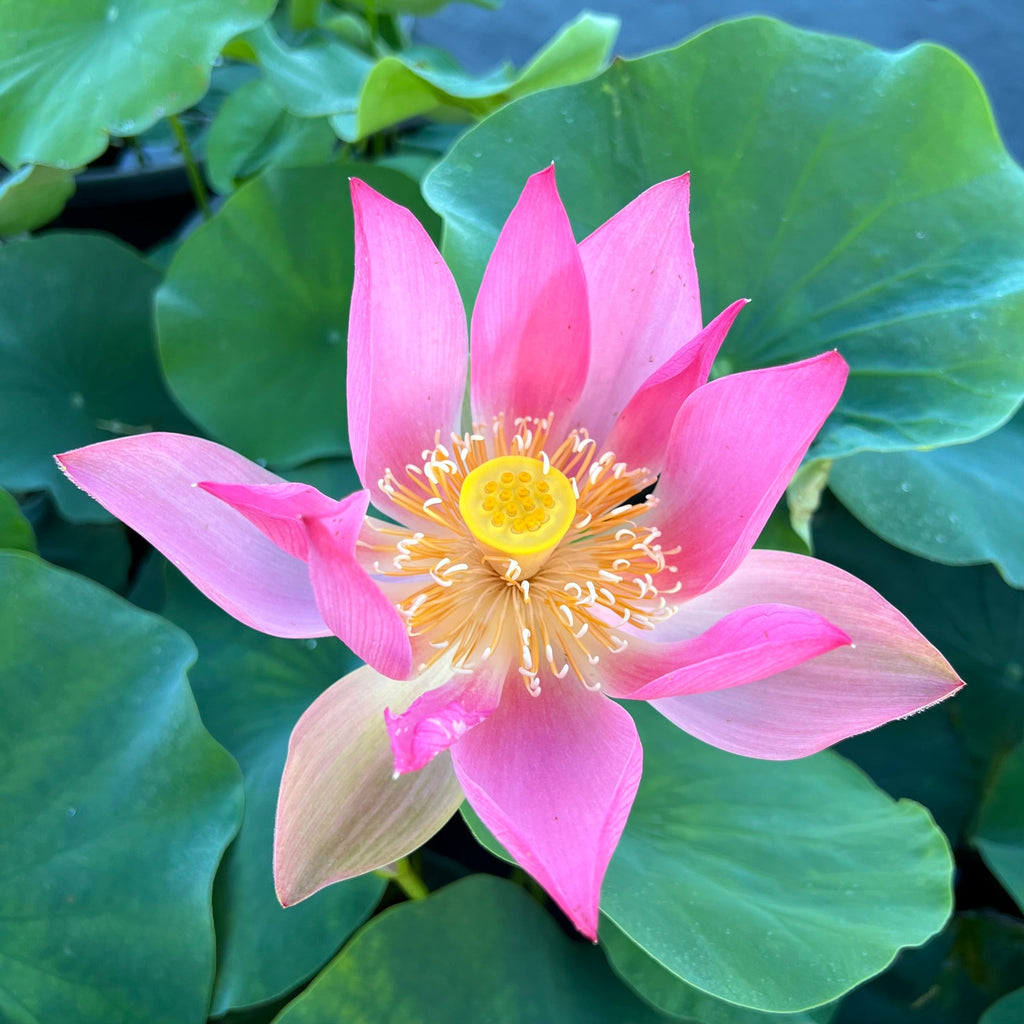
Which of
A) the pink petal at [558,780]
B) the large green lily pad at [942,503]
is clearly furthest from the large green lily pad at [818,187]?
the pink petal at [558,780]

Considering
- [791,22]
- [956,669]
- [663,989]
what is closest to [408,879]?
[663,989]

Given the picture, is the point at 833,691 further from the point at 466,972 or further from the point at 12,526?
the point at 12,526

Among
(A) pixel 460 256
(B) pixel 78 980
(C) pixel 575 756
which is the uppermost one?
(A) pixel 460 256

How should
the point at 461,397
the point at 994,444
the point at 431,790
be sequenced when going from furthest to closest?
the point at 994,444 < the point at 461,397 < the point at 431,790

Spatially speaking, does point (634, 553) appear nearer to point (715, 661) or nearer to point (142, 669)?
point (715, 661)

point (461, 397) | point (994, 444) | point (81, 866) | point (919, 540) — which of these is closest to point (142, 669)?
point (81, 866)
